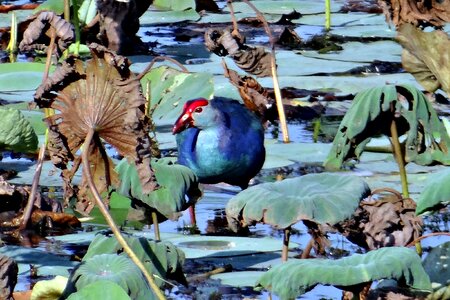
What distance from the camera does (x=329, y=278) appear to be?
254 centimetres

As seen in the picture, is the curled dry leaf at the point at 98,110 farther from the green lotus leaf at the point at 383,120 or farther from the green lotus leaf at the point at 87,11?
the green lotus leaf at the point at 87,11

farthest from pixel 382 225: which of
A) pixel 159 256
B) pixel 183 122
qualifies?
A: pixel 183 122

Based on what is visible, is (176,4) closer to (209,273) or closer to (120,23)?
(120,23)

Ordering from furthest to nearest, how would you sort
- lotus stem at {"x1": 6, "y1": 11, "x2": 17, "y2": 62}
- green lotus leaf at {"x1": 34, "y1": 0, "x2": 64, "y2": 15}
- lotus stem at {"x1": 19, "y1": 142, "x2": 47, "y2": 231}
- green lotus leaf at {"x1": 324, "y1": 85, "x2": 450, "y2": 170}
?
green lotus leaf at {"x1": 34, "y1": 0, "x2": 64, "y2": 15}, lotus stem at {"x1": 6, "y1": 11, "x2": 17, "y2": 62}, lotus stem at {"x1": 19, "y1": 142, "x2": 47, "y2": 231}, green lotus leaf at {"x1": 324, "y1": 85, "x2": 450, "y2": 170}

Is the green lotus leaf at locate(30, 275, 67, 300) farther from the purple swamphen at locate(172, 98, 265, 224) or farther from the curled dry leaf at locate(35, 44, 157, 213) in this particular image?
the purple swamphen at locate(172, 98, 265, 224)

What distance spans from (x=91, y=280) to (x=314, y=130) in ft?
9.93

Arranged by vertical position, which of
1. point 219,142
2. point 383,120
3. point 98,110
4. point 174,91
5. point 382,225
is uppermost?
point 98,110

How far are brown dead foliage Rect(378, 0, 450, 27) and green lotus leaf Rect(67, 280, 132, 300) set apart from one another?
260 centimetres

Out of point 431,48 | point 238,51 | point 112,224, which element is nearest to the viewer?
point 112,224

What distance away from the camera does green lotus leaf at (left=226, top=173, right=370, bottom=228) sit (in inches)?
114

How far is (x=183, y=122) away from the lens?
4703mm

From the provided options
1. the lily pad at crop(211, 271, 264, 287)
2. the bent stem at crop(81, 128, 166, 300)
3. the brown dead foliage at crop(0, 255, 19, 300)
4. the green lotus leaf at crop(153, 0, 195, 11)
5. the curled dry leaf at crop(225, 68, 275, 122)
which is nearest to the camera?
the brown dead foliage at crop(0, 255, 19, 300)

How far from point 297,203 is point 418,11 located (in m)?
2.19

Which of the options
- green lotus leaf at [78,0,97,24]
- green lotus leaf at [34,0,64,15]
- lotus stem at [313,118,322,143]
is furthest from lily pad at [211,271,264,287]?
green lotus leaf at [34,0,64,15]
